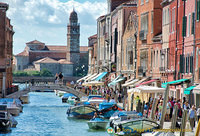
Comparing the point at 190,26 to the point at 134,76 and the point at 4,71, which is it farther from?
the point at 4,71

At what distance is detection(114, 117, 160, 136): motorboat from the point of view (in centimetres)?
3059

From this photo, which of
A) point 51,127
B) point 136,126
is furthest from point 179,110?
point 51,127

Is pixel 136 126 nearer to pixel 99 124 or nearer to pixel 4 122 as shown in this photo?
pixel 99 124

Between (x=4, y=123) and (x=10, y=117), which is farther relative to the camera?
(x=10, y=117)

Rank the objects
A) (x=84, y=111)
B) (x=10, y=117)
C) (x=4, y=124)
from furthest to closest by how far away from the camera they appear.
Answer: (x=84, y=111) < (x=10, y=117) < (x=4, y=124)

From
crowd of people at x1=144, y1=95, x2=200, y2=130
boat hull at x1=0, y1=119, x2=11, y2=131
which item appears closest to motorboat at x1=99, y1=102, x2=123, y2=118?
crowd of people at x1=144, y1=95, x2=200, y2=130

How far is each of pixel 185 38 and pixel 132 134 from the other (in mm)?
11213

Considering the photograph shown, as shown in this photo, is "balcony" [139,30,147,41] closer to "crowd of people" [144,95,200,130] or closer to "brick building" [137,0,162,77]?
"brick building" [137,0,162,77]

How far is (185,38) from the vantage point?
132 feet

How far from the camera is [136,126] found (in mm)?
31109

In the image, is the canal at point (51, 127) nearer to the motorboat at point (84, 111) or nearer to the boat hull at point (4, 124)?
the boat hull at point (4, 124)

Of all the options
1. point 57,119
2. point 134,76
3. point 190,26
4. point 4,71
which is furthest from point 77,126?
point 4,71

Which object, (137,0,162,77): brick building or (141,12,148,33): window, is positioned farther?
(141,12,148,33): window

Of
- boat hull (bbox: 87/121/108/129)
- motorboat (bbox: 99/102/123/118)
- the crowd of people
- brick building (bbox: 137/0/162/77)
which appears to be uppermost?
brick building (bbox: 137/0/162/77)
